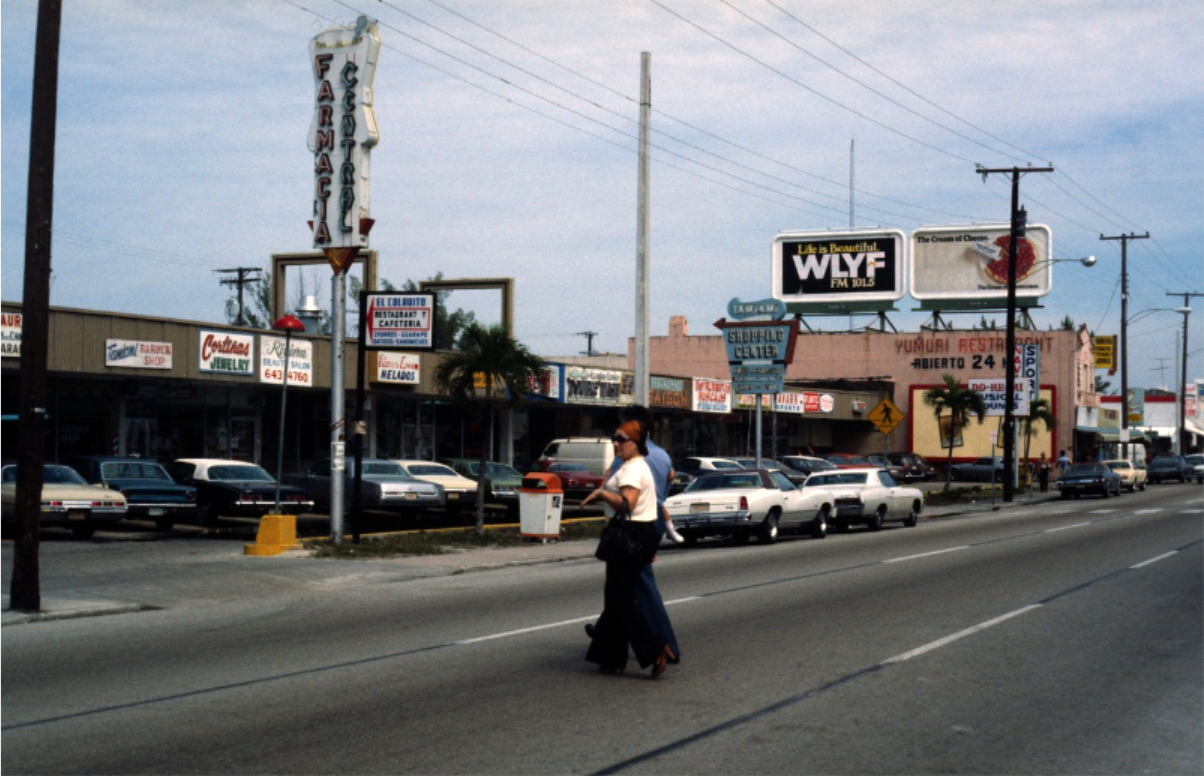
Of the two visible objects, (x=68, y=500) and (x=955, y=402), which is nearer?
(x=68, y=500)

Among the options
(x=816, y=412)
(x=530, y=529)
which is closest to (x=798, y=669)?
(x=530, y=529)

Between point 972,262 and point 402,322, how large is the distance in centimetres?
5083

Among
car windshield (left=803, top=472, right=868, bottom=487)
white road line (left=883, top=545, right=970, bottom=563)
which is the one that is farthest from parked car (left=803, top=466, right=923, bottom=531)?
white road line (left=883, top=545, right=970, bottom=563)

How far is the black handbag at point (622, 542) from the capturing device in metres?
9.20

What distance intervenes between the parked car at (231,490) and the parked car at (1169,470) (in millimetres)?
53525

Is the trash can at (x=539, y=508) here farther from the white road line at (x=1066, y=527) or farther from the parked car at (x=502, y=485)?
the white road line at (x=1066, y=527)

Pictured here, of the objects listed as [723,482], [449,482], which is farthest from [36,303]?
[449,482]

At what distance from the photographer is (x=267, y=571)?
58.3 ft

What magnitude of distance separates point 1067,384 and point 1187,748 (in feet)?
215

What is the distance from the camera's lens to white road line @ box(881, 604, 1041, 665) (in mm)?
10594

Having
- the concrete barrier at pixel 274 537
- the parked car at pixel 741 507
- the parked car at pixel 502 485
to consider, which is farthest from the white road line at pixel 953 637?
the parked car at pixel 502 485

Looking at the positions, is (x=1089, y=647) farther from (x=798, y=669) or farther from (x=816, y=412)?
(x=816, y=412)

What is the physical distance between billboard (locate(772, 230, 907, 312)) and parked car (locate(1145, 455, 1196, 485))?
15.9 metres

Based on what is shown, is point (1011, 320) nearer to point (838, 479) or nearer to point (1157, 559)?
point (838, 479)
